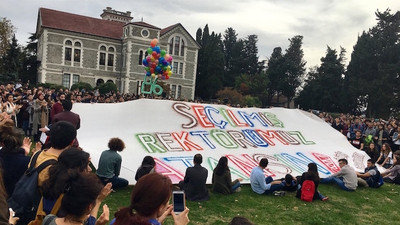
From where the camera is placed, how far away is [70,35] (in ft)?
139

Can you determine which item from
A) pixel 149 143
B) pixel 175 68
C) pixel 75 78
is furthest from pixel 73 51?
pixel 149 143

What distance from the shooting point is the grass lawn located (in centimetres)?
644

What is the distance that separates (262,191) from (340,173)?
267 cm

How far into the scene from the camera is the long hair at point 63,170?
264cm

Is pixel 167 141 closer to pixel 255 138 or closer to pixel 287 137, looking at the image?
pixel 255 138

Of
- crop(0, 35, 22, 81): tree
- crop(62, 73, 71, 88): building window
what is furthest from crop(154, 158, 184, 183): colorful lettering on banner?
crop(0, 35, 22, 81): tree

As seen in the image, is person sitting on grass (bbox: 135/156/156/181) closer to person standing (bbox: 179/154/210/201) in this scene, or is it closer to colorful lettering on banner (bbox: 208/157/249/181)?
person standing (bbox: 179/154/210/201)

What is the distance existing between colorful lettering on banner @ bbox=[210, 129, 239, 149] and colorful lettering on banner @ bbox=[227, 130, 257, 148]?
186 millimetres

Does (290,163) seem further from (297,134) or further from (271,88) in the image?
(271,88)

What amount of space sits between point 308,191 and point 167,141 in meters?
3.89

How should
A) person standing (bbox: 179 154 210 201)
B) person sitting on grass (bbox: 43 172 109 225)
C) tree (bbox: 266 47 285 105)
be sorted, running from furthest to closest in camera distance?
tree (bbox: 266 47 285 105) < person standing (bbox: 179 154 210 201) < person sitting on grass (bbox: 43 172 109 225)

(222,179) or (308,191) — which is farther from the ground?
(222,179)

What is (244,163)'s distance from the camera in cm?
949

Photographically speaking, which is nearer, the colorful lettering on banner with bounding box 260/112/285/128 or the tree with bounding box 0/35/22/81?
the colorful lettering on banner with bounding box 260/112/285/128
